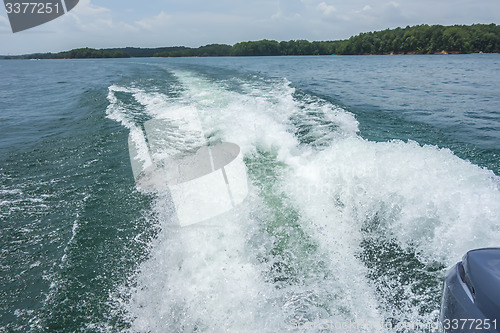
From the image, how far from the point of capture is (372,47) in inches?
2643

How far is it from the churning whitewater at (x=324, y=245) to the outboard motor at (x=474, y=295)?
832mm

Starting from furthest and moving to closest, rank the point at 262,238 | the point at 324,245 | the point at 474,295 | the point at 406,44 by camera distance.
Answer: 1. the point at 406,44
2. the point at 262,238
3. the point at 324,245
4. the point at 474,295

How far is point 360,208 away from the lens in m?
3.59

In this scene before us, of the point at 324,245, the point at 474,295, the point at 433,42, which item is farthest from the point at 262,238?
the point at 433,42

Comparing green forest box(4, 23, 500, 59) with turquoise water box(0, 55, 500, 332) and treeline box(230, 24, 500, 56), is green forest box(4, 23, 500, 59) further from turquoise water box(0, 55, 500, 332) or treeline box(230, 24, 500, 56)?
turquoise water box(0, 55, 500, 332)

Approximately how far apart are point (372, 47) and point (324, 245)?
255 feet

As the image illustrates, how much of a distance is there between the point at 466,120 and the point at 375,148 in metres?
4.73

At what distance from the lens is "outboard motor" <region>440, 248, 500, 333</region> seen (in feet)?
4.40

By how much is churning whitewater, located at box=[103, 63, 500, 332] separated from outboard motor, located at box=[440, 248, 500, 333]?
83cm

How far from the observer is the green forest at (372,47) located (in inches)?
2142

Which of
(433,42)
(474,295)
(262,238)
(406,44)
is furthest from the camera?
(406,44)

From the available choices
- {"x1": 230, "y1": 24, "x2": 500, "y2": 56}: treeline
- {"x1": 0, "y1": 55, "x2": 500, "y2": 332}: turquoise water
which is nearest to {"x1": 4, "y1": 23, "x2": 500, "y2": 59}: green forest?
{"x1": 230, "y1": 24, "x2": 500, "y2": 56}: treeline

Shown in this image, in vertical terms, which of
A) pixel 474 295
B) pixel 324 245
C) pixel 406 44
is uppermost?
pixel 406 44

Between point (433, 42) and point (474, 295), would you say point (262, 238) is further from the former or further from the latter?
point (433, 42)
